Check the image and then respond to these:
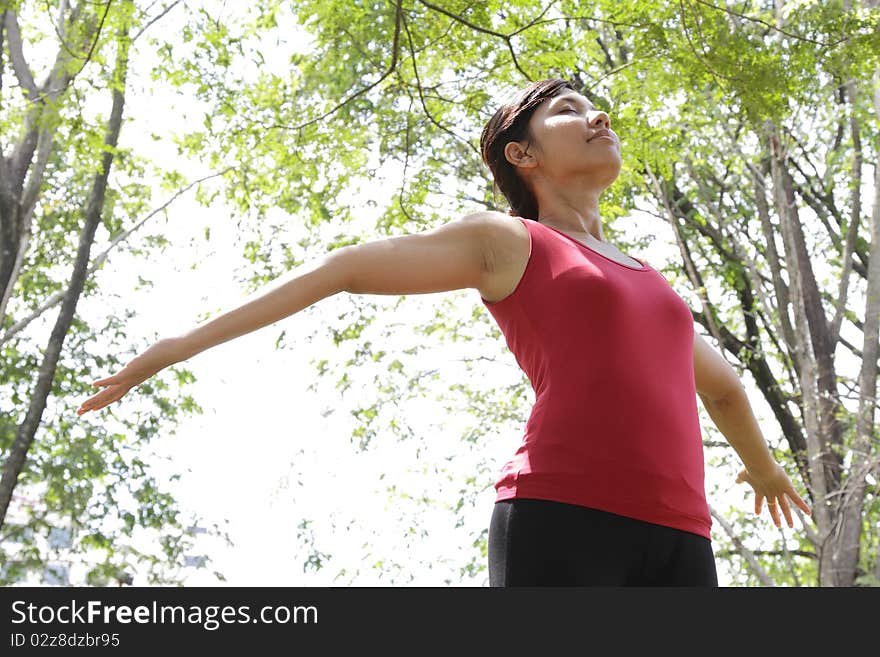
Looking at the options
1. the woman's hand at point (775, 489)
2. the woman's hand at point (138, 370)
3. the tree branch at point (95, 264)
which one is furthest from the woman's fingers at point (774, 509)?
the tree branch at point (95, 264)

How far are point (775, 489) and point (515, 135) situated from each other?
33.1 inches

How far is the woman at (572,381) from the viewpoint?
129cm

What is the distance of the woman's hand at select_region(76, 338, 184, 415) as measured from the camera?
1.28 metres

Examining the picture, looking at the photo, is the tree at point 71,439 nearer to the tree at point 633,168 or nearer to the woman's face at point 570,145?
the tree at point 633,168

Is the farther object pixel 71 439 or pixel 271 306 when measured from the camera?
pixel 71 439

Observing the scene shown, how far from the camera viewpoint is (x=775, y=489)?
1910mm

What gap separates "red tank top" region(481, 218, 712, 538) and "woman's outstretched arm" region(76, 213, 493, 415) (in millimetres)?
89

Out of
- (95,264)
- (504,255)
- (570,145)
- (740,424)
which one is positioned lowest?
(740,424)

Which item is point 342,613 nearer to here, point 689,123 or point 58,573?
point 689,123

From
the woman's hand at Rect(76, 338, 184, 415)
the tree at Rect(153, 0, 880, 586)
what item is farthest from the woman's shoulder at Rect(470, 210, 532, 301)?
the tree at Rect(153, 0, 880, 586)

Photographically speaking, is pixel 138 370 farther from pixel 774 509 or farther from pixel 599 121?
pixel 774 509

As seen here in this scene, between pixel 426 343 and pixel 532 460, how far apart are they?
8.01m

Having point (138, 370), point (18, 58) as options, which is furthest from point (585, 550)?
point (18, 58)

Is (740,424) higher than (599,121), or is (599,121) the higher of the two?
(599,121)
